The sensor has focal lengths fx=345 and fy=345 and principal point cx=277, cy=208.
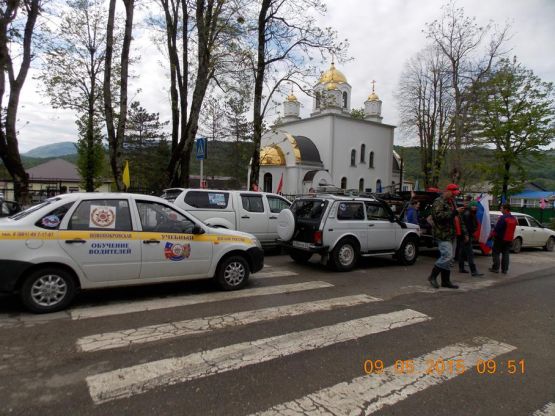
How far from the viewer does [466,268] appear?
987 cm

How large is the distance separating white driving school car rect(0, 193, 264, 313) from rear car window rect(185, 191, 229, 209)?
3.49 meters

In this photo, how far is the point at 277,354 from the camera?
3945mm

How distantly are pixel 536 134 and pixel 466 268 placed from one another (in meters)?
18.6

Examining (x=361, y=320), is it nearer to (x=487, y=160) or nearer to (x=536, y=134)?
(x=536, y=134)

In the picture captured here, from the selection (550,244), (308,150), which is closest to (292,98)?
(308,150)

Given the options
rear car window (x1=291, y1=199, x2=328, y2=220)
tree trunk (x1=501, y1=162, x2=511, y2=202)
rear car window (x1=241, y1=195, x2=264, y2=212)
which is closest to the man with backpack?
rear car window (x1=291, y1=199, x2=328, y2=220)

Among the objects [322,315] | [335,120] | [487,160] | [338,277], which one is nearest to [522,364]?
[322,315]

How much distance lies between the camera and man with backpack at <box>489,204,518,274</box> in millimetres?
8977

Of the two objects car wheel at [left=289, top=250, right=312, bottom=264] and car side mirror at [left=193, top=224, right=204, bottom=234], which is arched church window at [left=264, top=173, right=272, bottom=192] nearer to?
car wheel at [left=289, top=250, right=312, bottom=264]

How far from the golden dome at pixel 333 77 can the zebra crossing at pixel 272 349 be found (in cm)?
4332

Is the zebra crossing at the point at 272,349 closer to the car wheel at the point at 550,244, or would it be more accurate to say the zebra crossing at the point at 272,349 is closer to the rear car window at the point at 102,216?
the rear car window at the point at 102,216

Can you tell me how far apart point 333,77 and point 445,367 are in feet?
152

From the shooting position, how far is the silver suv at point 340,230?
27.3 ft

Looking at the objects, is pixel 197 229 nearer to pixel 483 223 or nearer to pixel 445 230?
pixel 445 230
